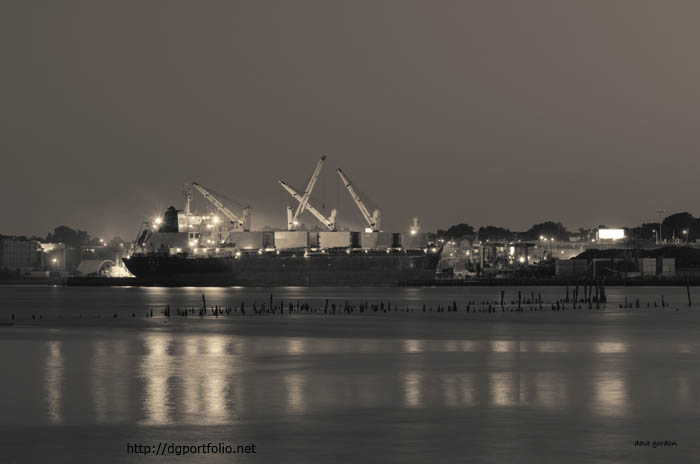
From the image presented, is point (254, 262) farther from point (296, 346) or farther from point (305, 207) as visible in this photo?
point (296, 346)

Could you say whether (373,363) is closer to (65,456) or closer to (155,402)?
(155,402)

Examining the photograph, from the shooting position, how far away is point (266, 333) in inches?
1842

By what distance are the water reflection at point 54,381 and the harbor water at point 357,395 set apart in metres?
0.08

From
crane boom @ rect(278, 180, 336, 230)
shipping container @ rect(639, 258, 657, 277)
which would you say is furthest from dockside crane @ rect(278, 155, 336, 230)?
shipping container @ rect(639, 258, 657, 277)

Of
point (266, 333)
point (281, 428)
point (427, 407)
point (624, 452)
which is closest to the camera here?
point (624, 452)

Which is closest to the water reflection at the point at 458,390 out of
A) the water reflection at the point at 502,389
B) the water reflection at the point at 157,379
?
the water reflection at the point at 502,389

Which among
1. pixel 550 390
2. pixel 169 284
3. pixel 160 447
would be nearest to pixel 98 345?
pixel 550 390

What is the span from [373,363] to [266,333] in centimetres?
1572

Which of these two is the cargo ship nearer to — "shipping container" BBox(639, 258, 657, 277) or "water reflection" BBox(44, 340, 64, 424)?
"shipping container" BBox(639, 258, 657, 277)

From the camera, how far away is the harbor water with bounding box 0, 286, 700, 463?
17234mm

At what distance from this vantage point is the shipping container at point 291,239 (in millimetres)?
192375

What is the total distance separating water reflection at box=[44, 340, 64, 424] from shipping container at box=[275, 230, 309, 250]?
153 metres

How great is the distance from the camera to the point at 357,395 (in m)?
23.8

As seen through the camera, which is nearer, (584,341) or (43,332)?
(584,341)
